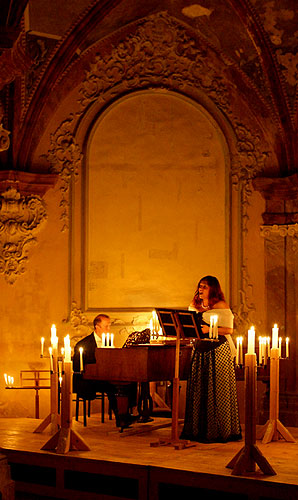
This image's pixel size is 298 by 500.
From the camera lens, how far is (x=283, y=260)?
9.85 meters

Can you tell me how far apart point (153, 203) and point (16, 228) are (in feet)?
5.73

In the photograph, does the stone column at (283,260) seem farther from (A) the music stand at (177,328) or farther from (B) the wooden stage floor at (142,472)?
(A) the music stand at (177,328)

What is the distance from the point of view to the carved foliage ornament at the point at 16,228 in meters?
9.90

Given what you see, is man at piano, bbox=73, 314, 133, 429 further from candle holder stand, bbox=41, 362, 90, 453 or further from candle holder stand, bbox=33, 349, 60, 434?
candle holder stand, bbox=41, 362, 90, 453

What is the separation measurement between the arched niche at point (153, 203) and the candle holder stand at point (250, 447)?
426cm

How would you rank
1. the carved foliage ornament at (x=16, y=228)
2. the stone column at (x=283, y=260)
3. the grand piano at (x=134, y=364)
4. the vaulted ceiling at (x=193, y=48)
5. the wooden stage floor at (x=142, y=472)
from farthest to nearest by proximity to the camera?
the carved foliage ornament at (x=16, y=228) → the stone column at (x=283, y=260) → the vaulted ceiling at (x=193, y=48) → the grand piano at (x=134, y=364) → the wooden stage floor at (x=142, y=472)

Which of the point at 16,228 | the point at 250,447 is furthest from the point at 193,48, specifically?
the point at 250,447

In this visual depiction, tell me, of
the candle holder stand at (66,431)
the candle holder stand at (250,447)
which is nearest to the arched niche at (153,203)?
the candle holder stand at (66,431)

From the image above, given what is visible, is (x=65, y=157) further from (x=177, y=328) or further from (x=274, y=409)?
(x=274, y=409)

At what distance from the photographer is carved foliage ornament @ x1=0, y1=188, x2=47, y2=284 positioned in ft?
32.5

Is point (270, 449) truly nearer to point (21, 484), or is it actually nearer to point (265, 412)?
point (21, 484)

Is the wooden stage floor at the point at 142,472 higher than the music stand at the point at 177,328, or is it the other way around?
the music stand at the point at 177,328

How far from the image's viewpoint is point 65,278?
393 inches

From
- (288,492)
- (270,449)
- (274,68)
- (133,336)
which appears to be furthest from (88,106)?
(288,492)
